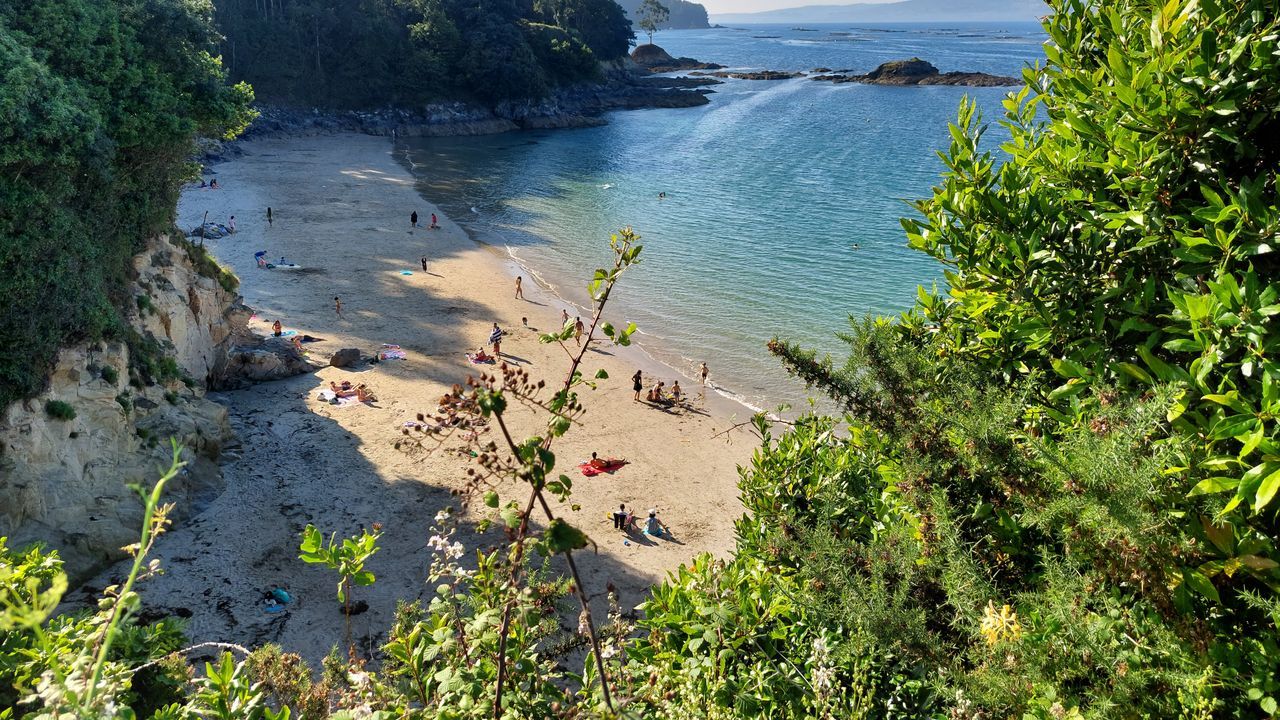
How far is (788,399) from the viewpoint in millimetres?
22125

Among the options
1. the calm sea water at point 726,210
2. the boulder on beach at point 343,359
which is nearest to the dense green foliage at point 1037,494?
the calm sea water at point 726,210

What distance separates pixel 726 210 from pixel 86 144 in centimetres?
3427

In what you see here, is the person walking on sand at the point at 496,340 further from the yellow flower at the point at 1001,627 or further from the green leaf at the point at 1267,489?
the green leaf at the point at 1267,489

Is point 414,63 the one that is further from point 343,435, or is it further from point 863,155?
point 343,435

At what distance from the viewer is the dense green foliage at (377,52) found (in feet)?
219

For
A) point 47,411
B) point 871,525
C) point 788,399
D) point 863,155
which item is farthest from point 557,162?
point 871,525

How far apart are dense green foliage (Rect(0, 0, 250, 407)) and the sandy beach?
13.5ft

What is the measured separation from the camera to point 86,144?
12641mm

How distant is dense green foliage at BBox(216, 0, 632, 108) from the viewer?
66.8 metres

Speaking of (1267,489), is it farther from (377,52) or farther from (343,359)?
(377,52)

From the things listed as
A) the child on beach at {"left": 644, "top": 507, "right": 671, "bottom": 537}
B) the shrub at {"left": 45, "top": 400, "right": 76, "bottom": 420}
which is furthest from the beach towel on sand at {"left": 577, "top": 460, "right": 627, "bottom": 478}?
the shrub at {"left": 45, "top": 400, "right": 76, "bottom": 420}

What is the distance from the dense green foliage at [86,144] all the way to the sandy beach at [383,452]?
4.13m

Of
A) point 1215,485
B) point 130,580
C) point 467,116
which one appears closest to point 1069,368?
point 1215,485

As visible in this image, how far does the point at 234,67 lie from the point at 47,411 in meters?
64.9
